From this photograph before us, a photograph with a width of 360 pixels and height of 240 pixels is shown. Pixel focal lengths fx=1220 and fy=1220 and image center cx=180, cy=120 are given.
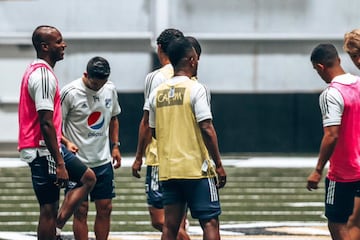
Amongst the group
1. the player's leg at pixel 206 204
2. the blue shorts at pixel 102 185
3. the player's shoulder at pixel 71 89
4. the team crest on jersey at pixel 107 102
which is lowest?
the blue shorts at pixel 102 185

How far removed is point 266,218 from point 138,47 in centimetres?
1319

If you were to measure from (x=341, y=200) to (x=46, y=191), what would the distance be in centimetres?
228

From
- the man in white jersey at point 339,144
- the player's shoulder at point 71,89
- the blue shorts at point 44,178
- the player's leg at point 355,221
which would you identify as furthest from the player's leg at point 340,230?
the player's shoulder at point 71,89

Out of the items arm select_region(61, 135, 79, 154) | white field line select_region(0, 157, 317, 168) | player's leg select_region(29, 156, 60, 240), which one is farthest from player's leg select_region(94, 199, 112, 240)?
white field line select_region(0, 157, 317, 168)

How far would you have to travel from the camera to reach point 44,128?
9125 mm

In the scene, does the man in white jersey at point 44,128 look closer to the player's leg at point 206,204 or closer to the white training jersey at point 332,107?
the player's leg at point 206,204

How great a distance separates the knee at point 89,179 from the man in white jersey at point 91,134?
44 cm

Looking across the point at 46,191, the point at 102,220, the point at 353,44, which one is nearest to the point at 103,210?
the point at 102,220

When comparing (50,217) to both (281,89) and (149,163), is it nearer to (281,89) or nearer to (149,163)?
(149,163)

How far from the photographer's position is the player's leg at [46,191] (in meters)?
9.44

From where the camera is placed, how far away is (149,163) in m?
10.1

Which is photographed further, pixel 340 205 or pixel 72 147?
pixel 72 147

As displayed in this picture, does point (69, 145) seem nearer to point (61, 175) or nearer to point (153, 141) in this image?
point (153, 141)

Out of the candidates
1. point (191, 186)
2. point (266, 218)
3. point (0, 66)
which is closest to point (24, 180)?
point (266, 218)
